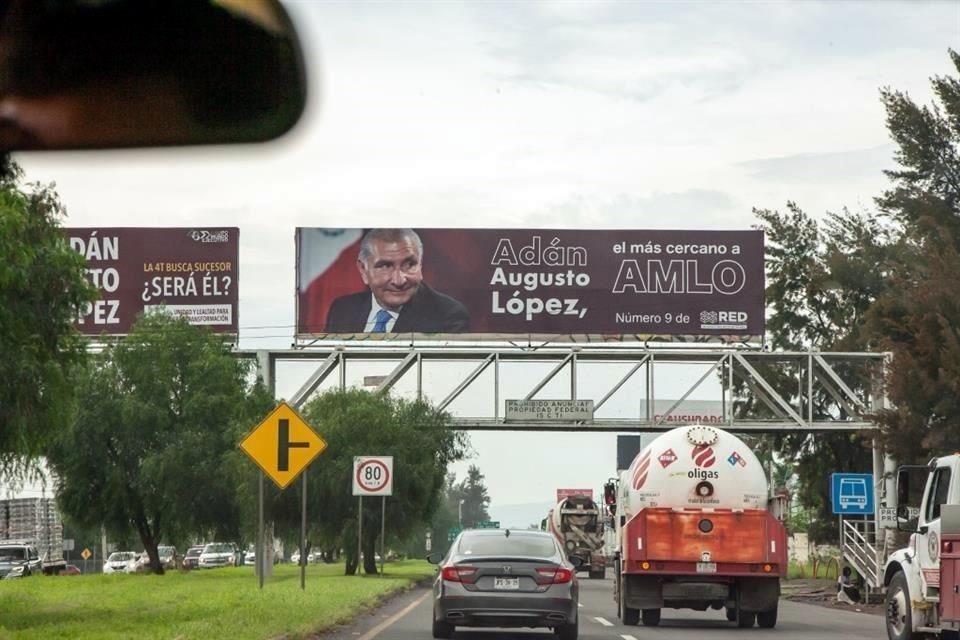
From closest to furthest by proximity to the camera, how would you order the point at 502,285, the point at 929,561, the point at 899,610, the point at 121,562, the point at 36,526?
the point at 929,561
the point at 899,610
the point at 502,285
the point at 121,562
the point at 36,526

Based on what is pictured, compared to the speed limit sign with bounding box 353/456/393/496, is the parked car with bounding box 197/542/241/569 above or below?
below

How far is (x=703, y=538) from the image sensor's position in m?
26.0

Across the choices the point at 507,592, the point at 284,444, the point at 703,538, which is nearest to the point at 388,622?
the point at 284,444

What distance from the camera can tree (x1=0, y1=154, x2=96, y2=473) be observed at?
23750 mm

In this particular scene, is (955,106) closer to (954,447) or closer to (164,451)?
(954,447)

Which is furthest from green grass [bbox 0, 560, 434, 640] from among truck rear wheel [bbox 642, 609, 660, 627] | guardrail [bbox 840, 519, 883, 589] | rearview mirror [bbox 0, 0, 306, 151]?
rearview mirror [bbox 0, 0, 306, 151]

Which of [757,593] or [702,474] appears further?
[702,474]

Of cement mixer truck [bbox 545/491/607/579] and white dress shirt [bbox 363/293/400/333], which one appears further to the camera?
cement mixer truck [bbox 545/491/607/579]

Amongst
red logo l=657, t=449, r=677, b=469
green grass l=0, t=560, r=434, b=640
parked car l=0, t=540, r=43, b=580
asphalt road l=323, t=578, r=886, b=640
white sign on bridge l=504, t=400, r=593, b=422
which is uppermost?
white sign on bridge l=504, t=400, r=593, b=422

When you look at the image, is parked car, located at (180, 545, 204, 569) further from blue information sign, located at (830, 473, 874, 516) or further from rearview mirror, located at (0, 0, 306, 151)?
rearview mirror, located at (0, 0, 306, 151)

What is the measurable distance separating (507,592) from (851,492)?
1713 cm

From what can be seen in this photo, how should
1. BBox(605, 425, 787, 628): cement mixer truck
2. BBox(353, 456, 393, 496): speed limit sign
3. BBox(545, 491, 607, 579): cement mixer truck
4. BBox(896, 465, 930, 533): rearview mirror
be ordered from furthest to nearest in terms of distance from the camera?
1. BBox(545, 491, 607, 579): cement mixer truck
2. BBox(353, 456, 393, 496): speed limit sign
3. BBox(605, 425, 787, 628): cement mixer truck
4. BBox(896, 465, 930, 533): rearview mirror

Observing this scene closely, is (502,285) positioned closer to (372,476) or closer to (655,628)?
(372,476)

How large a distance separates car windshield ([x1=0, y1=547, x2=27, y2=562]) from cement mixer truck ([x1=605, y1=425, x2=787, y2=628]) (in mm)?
51214
